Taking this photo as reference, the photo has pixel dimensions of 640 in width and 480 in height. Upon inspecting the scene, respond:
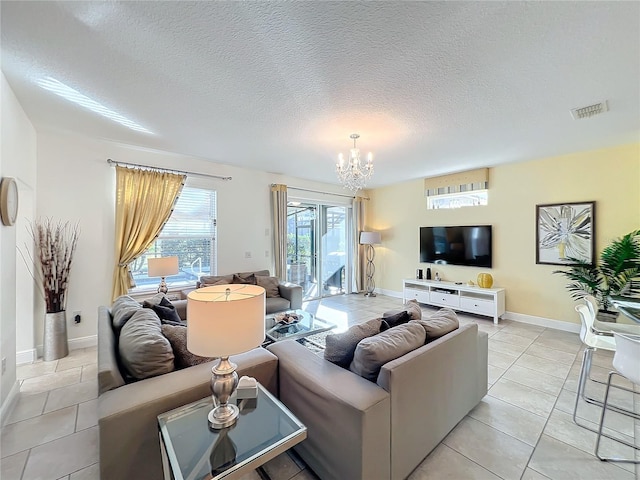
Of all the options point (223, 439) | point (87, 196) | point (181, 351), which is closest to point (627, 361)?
point (223, 439)

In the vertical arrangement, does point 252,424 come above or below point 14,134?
below

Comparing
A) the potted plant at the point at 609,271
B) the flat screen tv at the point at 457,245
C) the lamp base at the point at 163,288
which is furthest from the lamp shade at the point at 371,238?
the lamp base at the point at 163,288

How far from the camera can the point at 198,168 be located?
13.5 feet

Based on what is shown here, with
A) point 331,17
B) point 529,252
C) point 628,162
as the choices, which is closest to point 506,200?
point 529,252

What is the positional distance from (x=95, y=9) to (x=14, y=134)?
175 cm

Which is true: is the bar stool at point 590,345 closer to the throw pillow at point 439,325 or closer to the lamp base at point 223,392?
the throw pillow at point 439,325

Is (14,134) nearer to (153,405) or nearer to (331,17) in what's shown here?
(153,405)

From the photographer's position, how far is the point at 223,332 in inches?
45.1

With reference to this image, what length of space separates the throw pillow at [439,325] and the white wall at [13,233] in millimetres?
3208

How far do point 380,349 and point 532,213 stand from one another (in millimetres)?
4219

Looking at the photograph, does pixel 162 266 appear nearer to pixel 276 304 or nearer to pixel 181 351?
pixel 276 304

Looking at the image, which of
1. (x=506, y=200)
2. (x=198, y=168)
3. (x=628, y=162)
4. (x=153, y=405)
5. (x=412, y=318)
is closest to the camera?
(x=153, y=405)

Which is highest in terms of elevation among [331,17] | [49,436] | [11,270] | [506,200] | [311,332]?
[331,17]

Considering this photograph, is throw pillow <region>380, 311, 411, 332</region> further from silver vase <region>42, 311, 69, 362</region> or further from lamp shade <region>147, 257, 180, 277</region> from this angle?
silver vase <region>42, 311, 69, 362</region>
